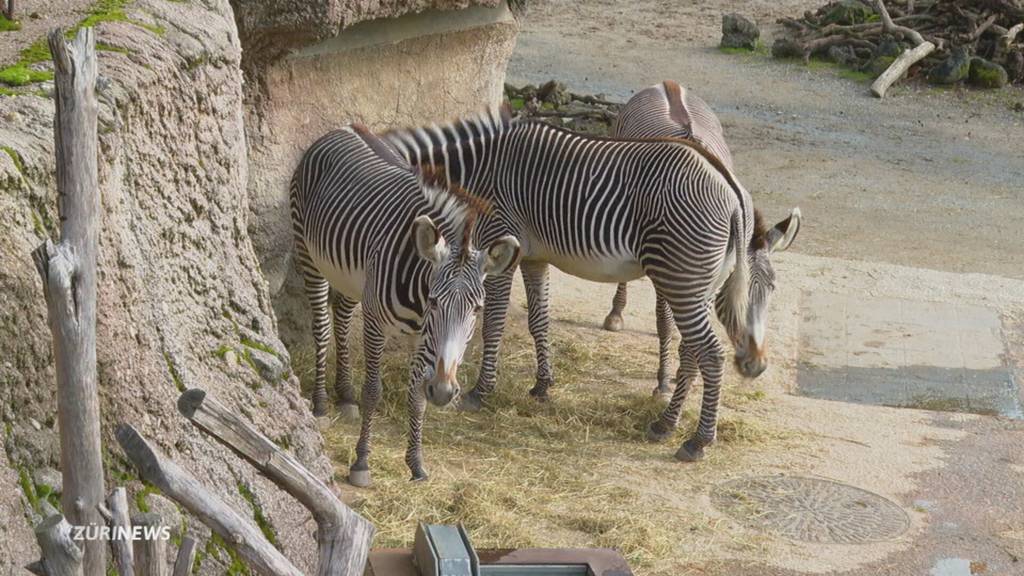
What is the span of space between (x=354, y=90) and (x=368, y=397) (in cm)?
235

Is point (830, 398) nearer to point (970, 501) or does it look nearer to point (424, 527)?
point (970, 501)

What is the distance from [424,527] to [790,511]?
334cm

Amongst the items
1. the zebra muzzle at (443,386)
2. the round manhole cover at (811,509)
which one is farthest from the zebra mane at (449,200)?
the round manhole cover at (811,509)

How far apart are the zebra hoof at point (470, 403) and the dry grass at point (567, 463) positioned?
7 centimetres

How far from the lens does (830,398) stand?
8031 millimetres

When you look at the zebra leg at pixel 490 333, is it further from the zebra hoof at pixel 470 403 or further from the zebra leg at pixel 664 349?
the zebra leg at pixel 664 349

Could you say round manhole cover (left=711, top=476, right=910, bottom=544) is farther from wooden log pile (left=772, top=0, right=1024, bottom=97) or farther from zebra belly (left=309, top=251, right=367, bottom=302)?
wooden log pile (left=772, top=0, right=1024, bottom=97)

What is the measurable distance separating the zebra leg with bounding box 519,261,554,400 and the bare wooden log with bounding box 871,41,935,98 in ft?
33.8

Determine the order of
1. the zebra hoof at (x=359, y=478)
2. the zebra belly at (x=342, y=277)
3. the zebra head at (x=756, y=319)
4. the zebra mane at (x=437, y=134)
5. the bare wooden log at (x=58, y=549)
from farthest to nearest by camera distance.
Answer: the zebra mane at (x=437, y=134)
the zebra head at (x=756, y=319)
the zebra belly at (x=342, y=277)
the zebra hoof at (x=359, y=478)
the bare wooden log at (x=58, y=549)

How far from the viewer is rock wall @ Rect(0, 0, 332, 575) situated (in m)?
3.52

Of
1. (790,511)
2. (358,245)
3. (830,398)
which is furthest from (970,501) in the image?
(358,245)

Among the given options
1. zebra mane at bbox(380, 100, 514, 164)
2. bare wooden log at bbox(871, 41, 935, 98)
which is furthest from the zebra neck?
bare wooden log at bbox(871, 41, 935, 98)

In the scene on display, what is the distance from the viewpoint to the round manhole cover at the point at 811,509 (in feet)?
20.5

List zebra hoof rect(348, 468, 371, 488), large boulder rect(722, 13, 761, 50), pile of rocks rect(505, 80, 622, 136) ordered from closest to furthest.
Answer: zebra hoof rect(348, 468, 371, 488) < pile of rocks rect(505, 80, 622, 136) < large boulder rect(722, 13, 761, 50)
